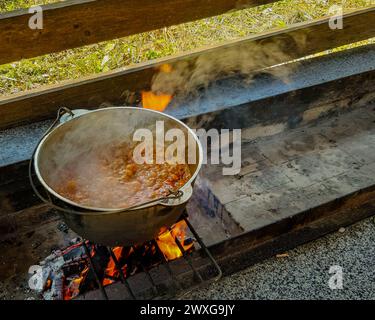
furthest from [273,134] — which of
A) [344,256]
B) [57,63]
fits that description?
[57,63]

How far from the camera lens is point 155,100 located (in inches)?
153

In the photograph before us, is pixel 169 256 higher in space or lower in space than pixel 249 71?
lower

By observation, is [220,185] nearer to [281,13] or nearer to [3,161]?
[3,161]

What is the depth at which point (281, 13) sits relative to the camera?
6555 millimetres

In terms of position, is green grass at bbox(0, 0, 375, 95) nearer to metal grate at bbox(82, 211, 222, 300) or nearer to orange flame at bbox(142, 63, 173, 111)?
orange flame at bbox(142, 63, 173, 111)

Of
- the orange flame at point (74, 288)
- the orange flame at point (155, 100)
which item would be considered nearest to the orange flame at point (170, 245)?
the orange flame at point (74, 288)

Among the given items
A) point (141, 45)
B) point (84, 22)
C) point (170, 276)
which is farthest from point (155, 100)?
point (141, 45)

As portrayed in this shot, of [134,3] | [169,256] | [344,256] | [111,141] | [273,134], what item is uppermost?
[134,3]

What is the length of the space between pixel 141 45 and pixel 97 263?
3456 millimetres

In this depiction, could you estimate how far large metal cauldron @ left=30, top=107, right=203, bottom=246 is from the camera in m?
2.17

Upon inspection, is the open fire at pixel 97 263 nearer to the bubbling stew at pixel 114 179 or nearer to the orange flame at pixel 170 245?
the orange flame at pixel 170 245

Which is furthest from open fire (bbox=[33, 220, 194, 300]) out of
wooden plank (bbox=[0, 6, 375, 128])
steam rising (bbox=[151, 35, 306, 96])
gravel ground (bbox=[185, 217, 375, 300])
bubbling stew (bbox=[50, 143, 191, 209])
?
steam rising (bbox=[151, 35, 306, 96])

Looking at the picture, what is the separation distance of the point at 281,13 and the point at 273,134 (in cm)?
307

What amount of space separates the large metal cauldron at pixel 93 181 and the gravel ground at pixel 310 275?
974 mm
